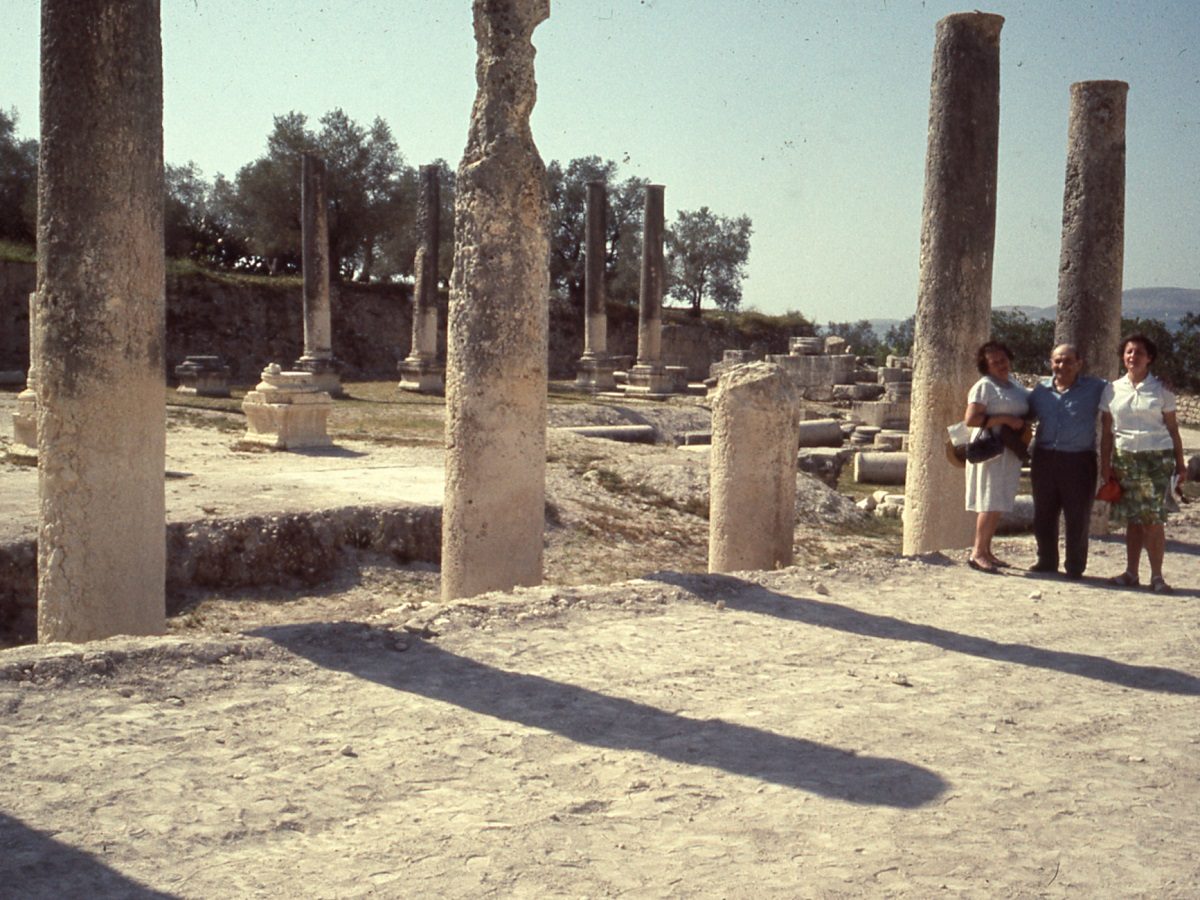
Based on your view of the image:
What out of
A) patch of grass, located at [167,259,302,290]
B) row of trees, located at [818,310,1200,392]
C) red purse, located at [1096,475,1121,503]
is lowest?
red purse, located at [1096,475,1121,503]

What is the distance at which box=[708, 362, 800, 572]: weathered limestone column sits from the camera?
8.87m

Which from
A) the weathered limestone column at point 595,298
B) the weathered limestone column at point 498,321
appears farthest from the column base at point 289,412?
the weathered limestone column at point 595,298

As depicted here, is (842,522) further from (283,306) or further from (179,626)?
(283,306)

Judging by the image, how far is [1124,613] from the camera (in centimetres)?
726

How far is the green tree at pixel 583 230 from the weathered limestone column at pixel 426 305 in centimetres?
1451

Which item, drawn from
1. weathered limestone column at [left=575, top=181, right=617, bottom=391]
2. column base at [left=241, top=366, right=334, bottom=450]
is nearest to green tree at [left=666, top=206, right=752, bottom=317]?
weathered limestone column at [left=575, top=181, right=617, bottom=391]

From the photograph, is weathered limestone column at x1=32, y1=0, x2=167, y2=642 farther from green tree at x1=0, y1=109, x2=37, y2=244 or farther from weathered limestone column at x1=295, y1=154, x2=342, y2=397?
green tree at x1=0, y1=109, x2=37, y2=244

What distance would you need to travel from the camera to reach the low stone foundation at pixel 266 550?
9.03 metres

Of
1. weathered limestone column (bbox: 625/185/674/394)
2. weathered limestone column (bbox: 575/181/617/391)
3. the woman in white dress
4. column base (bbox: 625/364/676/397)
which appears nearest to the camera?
the woman in white dress

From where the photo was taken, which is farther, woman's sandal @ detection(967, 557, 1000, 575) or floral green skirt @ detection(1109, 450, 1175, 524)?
woman's sandal @ detection(967, 557, 1000, 575)

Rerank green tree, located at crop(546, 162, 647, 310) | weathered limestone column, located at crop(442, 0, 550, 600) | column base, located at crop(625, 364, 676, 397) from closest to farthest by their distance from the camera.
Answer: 1. weathered limestone column, located at crop(442, 0, 550, 600)
2. column base, located at crop(625, 364, 676, 397)
3. green tree, located at crop(546, 162, 647, 310)

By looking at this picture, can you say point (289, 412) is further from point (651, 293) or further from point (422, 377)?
point (651, 293)

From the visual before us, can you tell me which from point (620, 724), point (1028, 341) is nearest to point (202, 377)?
point (620, 724)

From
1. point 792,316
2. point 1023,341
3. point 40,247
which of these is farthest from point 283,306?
point 40,247
